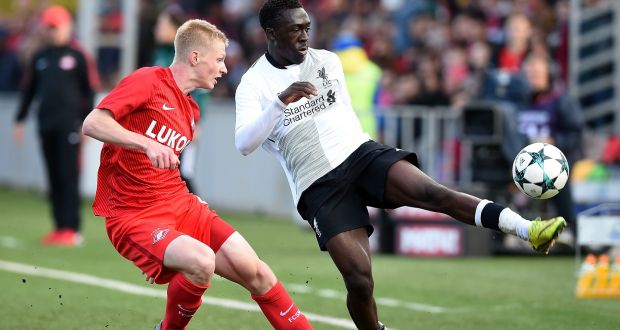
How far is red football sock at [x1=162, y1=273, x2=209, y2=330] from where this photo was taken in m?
7.33

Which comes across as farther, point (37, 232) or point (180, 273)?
point (37, 232)

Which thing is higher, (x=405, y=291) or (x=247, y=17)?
(x=247, y=17)

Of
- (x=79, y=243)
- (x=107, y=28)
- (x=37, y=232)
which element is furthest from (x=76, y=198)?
(x=107, y=28)

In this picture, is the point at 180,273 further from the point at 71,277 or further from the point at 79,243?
the point at 79,243

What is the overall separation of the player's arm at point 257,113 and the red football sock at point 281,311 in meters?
0.87

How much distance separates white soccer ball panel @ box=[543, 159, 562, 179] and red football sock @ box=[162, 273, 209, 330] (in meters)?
2.19

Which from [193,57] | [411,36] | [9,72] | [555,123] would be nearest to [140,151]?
[193,57]

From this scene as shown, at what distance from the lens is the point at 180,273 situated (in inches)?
287

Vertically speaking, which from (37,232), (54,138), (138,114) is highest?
(138,114)

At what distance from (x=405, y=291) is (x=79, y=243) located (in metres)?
5.11

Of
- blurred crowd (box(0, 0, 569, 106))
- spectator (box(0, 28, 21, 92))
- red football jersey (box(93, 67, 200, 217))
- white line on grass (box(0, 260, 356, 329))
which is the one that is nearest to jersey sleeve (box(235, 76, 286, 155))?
red football jersey (box(93, 67, 200, 217))

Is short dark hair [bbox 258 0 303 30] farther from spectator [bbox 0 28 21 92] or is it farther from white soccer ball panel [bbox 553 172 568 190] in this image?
spectator [bbox 0 28 21 92]

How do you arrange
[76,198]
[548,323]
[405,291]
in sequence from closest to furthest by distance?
1. [548,323]
2. [405,291]
3. [76,198]

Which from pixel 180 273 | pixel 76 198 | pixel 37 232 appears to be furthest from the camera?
pixel 37 232
